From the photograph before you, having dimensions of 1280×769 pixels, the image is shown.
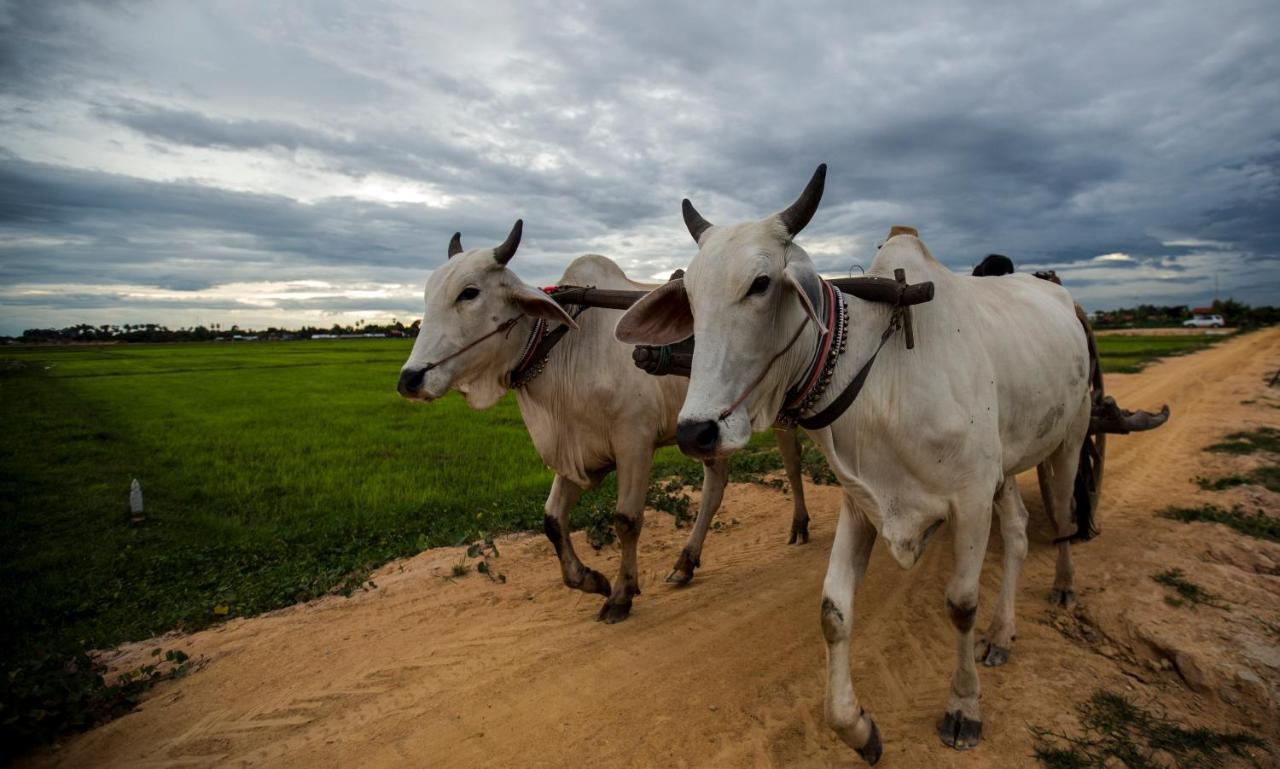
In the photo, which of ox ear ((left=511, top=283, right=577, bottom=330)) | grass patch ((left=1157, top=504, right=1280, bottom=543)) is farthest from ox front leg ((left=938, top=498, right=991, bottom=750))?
grass patch ((left=1157, top=504, right=1280, bottom=543))

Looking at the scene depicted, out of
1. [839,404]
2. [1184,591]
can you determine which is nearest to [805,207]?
Result: [839,404]

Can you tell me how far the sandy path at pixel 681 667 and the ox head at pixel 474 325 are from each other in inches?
60.1

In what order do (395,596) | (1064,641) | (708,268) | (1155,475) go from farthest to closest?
(1155,475) → (395,596) → (1064,641) → (708,268)

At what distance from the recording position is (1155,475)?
6.72 meters

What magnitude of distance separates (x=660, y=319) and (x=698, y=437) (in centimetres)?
76

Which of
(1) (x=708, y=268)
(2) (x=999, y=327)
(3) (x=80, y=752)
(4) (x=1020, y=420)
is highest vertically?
(1) (x=708, y=268)

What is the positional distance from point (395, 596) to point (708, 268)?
358cm

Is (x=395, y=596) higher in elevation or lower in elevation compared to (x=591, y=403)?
lower

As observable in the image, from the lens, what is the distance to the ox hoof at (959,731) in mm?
2730

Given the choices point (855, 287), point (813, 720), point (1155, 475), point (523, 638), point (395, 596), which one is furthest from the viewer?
point (1155, 475)

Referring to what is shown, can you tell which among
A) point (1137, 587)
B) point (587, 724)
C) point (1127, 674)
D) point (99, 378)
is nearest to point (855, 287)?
point (587, 724)

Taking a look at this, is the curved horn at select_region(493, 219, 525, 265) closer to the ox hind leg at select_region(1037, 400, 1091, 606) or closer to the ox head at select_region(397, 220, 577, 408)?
the ox head at select_region(397, 220, 577, 408)

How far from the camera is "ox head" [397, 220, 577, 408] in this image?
347cm

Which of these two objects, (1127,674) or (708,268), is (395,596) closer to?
(708,268)
